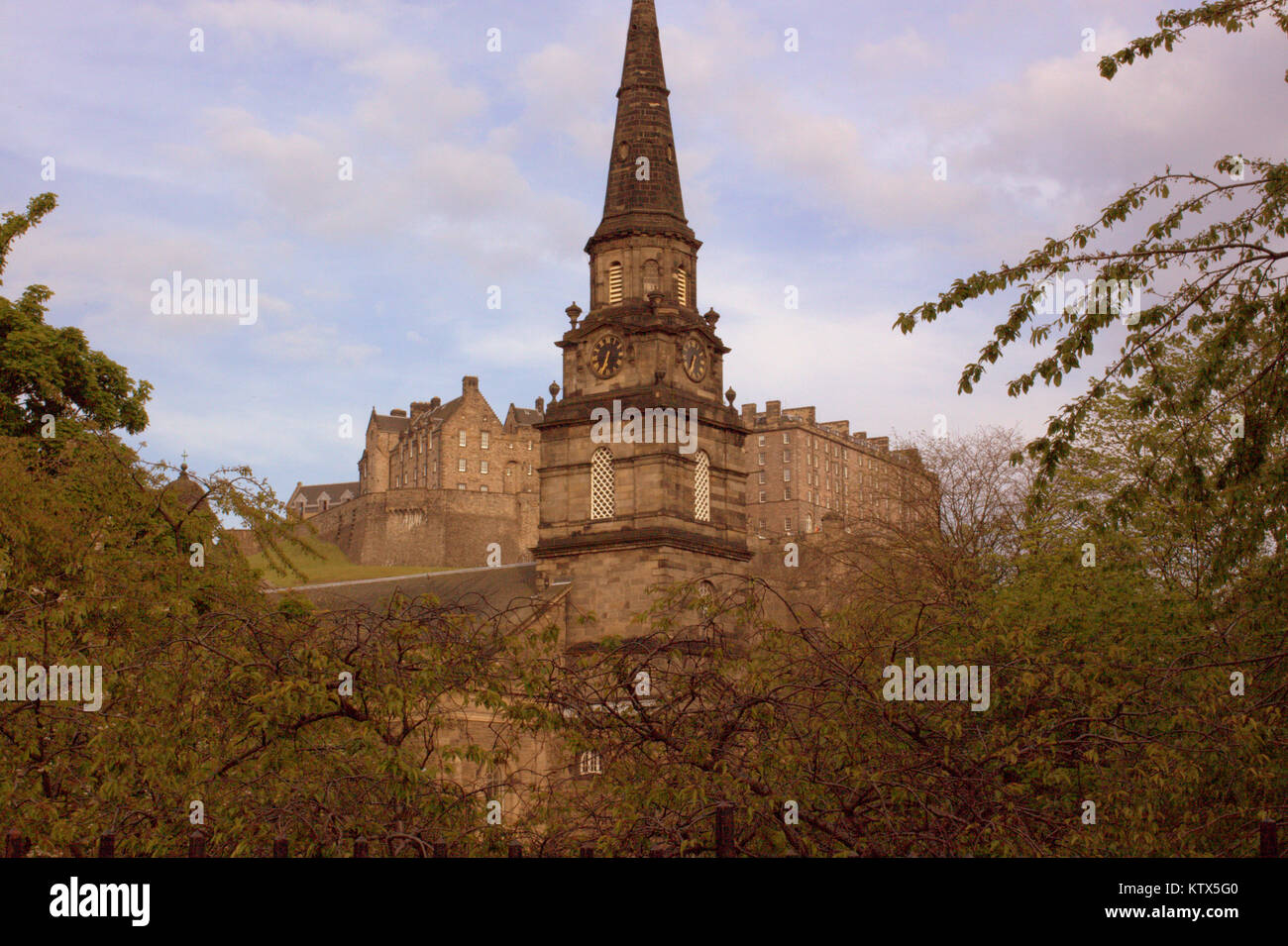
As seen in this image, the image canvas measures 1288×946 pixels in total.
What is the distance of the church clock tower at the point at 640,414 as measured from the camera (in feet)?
149

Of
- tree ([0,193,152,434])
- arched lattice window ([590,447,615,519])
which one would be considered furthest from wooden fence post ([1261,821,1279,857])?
arched lattice window ([590,447,615,519])

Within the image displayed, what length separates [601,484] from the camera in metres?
46.6

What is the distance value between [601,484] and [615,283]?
7009 millimetres

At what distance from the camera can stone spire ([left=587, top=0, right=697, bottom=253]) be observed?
4816 centimetres

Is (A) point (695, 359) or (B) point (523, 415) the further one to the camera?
(B) point (523, 415)

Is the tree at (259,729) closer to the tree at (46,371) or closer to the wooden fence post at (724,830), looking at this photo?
the wooden fence post at (724,830)

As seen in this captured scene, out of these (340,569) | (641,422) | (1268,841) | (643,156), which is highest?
(643,156)

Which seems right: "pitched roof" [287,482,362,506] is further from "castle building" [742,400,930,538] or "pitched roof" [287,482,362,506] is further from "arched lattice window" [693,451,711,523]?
"arched lattice window" [693,451,711,523]

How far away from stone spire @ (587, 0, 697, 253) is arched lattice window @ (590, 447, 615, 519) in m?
7.47

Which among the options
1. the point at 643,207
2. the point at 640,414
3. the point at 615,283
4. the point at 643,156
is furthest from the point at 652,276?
the point at 640,414

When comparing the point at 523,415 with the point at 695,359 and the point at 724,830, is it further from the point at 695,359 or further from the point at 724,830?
the point at 724,830

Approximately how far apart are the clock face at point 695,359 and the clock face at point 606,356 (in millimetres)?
2090

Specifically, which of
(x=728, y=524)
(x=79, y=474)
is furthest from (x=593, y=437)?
(x=79, y=474)

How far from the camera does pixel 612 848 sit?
1052 centimetres
